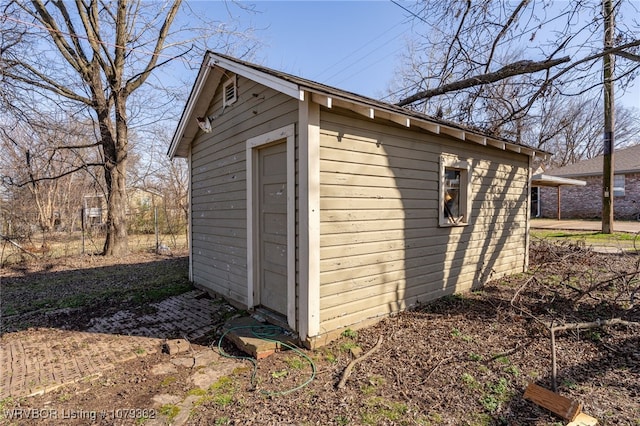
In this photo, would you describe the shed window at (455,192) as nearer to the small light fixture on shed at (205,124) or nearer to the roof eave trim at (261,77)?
the roof eave trim at (261,77)

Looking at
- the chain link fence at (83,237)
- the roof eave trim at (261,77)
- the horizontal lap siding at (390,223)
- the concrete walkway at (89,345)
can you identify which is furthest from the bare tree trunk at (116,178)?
the horizontal lap siding at (390,223)

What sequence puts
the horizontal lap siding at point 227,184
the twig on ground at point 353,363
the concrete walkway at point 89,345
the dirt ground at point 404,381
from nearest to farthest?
the dirt ground at point 404,381, the twig on ground at point 353,363, the concrete walkway at point 89,345, the horizontal lap siding at point 227,184

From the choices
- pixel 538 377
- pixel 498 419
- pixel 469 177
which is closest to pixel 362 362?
pixel 498 419

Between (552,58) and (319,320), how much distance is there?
17.1ft

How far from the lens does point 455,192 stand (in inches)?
224

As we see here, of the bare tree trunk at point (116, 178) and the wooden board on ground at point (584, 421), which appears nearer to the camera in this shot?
the wooden board on ground at point (584, 421)

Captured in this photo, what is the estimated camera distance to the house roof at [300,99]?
3480 millimetres

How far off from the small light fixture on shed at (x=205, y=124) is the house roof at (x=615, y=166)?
22274mm

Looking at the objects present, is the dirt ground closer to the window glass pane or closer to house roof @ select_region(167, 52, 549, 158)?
the window glass pane

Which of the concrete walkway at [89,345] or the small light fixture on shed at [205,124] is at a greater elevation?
the small light fixture on shed at [205,124]

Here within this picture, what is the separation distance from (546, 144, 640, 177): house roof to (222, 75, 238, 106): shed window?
2216cm

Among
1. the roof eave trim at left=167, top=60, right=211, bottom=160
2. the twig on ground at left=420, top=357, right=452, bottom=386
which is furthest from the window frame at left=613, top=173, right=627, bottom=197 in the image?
the roof eave trim at left=167, top=60, right=211, bottom=160

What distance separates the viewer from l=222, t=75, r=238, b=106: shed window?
195 inches

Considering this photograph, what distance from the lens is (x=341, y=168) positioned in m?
3.85
